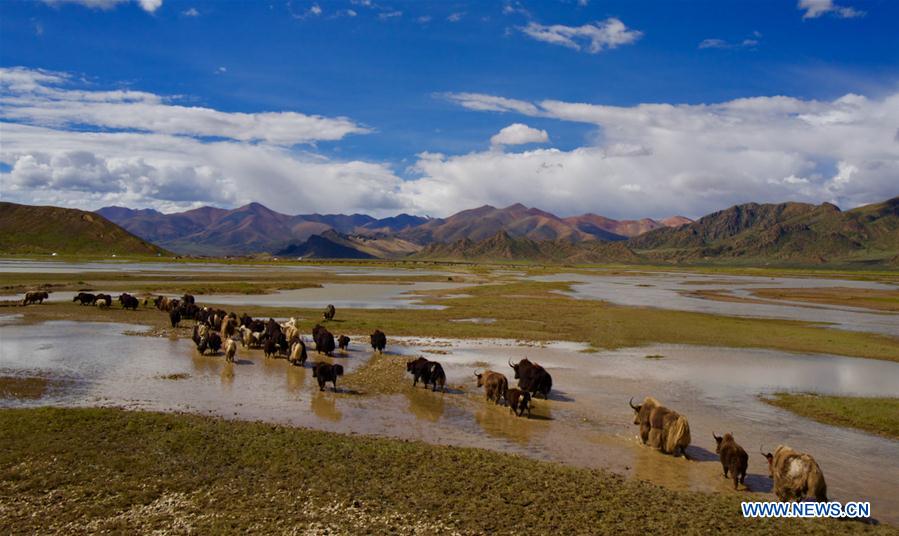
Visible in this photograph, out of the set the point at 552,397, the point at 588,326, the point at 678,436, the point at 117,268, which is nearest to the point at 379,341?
the point at 552,397

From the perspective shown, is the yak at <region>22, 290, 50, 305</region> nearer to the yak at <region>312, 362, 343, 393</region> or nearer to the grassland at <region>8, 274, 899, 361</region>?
the grassland at <region>8, 274, 899, 361</region>

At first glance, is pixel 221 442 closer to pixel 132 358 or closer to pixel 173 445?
pixel 173 445

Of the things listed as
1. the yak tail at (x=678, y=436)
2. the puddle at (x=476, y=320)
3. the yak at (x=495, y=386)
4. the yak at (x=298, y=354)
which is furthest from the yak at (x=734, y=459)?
the puddle at (x=476, y=320)

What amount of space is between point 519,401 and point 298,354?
10.4m

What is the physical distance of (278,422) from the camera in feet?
48.4

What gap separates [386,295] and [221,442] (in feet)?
151

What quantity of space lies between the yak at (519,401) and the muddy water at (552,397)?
0.33 m

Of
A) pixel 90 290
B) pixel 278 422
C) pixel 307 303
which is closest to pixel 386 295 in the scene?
pixel 307 303

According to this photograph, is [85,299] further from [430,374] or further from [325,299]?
[430,374]

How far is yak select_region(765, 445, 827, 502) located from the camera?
1031cm

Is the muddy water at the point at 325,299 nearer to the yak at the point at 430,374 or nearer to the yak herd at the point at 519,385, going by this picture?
the yak herd at the point at 519,385

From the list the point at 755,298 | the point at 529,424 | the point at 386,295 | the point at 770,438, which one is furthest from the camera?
the point at 755,298

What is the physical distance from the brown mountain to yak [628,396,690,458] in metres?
203

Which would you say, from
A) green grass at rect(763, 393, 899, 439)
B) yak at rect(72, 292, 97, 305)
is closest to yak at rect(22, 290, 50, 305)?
yak at rect(72, 292, 97, 305)
